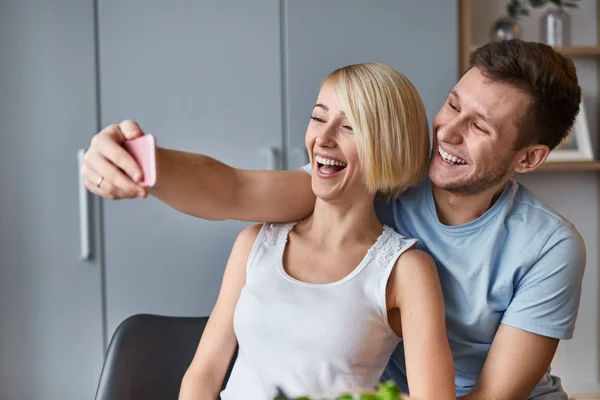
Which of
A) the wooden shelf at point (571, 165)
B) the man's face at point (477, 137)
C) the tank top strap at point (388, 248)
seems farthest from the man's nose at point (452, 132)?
the wooden shelf at point (571, 165)

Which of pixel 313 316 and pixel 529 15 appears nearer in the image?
pixel 313 316

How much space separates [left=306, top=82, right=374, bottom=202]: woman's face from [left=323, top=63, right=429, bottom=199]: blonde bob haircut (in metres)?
0.02

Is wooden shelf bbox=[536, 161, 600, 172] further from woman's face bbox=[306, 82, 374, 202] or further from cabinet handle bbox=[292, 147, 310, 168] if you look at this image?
woman's face bbox=[306, 82, 374, 202]

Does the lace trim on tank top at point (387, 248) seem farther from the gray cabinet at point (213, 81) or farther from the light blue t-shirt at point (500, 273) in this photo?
the gray cabinet at point (213, 81)

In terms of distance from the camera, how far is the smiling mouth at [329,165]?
4.74ft

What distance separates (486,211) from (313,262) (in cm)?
41

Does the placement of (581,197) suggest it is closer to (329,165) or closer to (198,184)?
(329,165)

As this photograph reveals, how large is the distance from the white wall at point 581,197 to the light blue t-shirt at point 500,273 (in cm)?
132

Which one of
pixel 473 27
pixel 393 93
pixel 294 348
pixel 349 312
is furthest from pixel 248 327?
pixel 473 27

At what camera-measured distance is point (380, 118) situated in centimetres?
141

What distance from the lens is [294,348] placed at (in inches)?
55.3

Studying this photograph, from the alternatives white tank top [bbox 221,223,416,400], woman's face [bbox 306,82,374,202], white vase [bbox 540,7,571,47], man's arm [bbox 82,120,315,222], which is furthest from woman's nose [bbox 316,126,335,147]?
white vase [bbox 540,7,571,47]

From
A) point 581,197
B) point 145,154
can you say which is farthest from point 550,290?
point 581,197

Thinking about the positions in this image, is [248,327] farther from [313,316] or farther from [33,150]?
[33,150]
